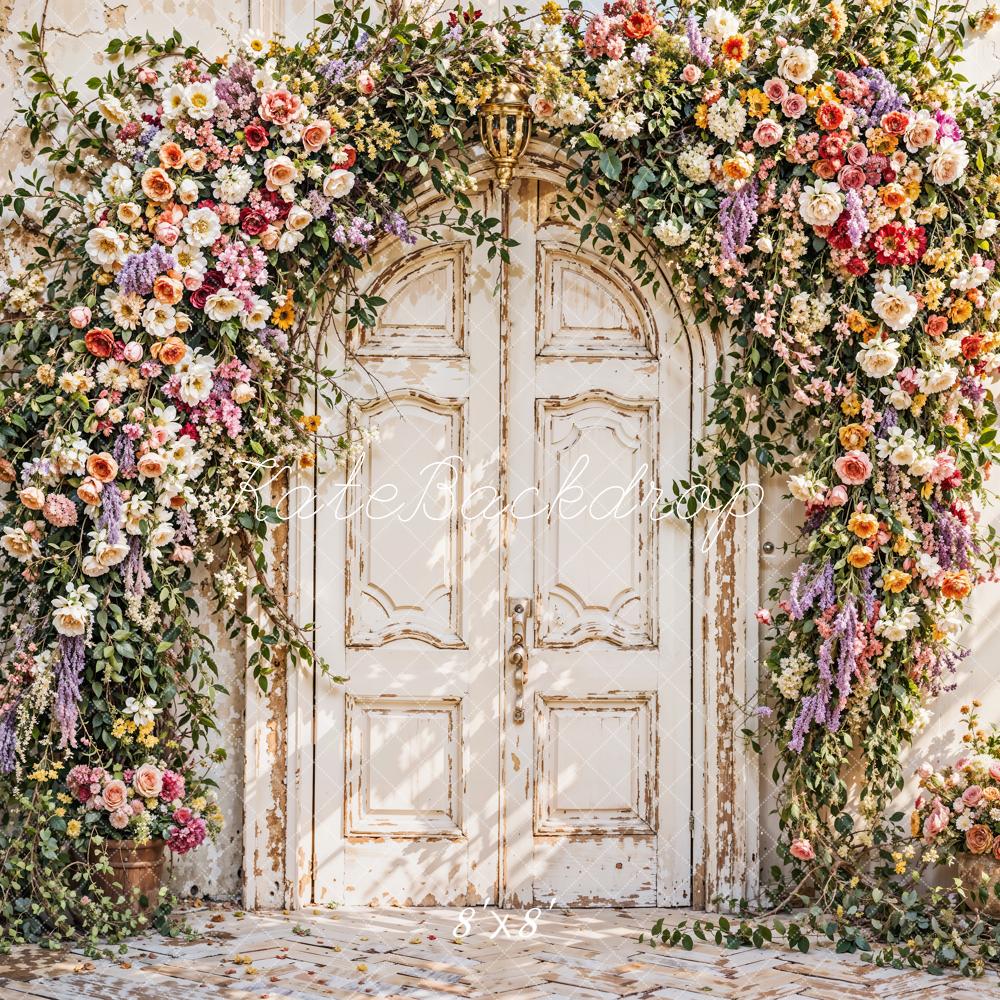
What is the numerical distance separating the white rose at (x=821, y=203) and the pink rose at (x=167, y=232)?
6.93 ft

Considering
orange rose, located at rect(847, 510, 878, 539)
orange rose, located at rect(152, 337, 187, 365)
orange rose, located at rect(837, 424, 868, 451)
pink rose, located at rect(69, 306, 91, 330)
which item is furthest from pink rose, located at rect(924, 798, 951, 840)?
pink rose, located at rect(69, 306, 91, 330)

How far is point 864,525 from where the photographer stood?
Answer: 152 inches

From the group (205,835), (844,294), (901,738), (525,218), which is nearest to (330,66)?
(525,218)

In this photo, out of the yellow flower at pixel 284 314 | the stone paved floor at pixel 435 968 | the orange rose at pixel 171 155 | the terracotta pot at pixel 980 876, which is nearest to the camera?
the stone paved floor at pixel 435 968

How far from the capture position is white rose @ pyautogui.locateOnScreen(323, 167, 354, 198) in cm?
388

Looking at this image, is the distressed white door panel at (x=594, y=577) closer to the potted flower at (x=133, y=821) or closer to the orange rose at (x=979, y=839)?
the orange rose at (x=979, y=839)

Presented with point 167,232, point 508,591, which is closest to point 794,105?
point 508,591

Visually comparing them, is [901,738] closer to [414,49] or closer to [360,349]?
[360,349]

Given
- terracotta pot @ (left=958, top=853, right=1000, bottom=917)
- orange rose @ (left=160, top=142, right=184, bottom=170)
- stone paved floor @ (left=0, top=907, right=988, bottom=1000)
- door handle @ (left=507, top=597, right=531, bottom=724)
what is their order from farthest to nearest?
door handle @ (left=507, top=597, right=531, bottom=724) → orange rose @ (left=160, top=142, right=184, bottom=170) → terracotta pot @ (left=958, top=853, right=1000, bottom=917) → stone paved floor @ (left=0, top=907, right=988, bottom=1000)

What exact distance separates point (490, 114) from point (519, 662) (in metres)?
1.91

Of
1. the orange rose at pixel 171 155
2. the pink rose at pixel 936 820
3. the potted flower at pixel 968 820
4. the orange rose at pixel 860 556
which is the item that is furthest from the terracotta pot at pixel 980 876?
the orange rose at pixel 171 155

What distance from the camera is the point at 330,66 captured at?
3.92 m

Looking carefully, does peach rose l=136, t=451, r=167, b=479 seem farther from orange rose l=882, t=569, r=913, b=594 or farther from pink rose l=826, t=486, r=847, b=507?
orange rose l=882, t=569, r=913, b=594

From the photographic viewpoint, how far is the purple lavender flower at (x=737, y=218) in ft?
12.9
